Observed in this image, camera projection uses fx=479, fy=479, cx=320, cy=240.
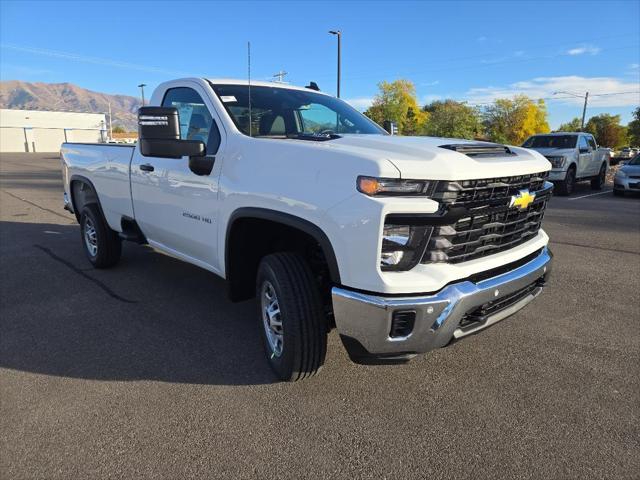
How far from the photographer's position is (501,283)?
269 cm

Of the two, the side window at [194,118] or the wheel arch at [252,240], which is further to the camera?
the side window at [194,118]

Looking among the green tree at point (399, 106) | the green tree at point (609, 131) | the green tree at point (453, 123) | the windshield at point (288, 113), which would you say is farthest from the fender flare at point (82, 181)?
the green tree at point (609, 131)

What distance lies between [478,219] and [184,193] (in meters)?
2.28

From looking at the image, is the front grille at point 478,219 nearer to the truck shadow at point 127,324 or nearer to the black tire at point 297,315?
the black tire at point 297,315

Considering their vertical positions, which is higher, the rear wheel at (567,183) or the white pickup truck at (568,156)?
the white pickup truck at (568,156)

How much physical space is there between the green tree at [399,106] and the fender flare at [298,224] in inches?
2366

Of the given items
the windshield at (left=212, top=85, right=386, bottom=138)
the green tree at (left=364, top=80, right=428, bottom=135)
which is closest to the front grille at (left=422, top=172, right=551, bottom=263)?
the windshield at (left=212, top=85, right=386, bottom=138)

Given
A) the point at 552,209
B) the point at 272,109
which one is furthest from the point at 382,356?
the point at 552,209

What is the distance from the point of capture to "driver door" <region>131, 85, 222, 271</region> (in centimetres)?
355

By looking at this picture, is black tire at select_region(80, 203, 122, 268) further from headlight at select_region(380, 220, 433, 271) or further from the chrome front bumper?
headlight at select_region(380, 220, 433, 271)

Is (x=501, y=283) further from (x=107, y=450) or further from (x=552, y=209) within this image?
(x=552, y=209)

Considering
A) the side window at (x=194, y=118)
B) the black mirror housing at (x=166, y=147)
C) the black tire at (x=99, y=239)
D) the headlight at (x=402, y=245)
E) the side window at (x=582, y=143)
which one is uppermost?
the side window at (x=194, y=118)

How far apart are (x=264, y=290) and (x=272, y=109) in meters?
1.56

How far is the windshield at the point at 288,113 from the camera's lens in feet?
11.9
